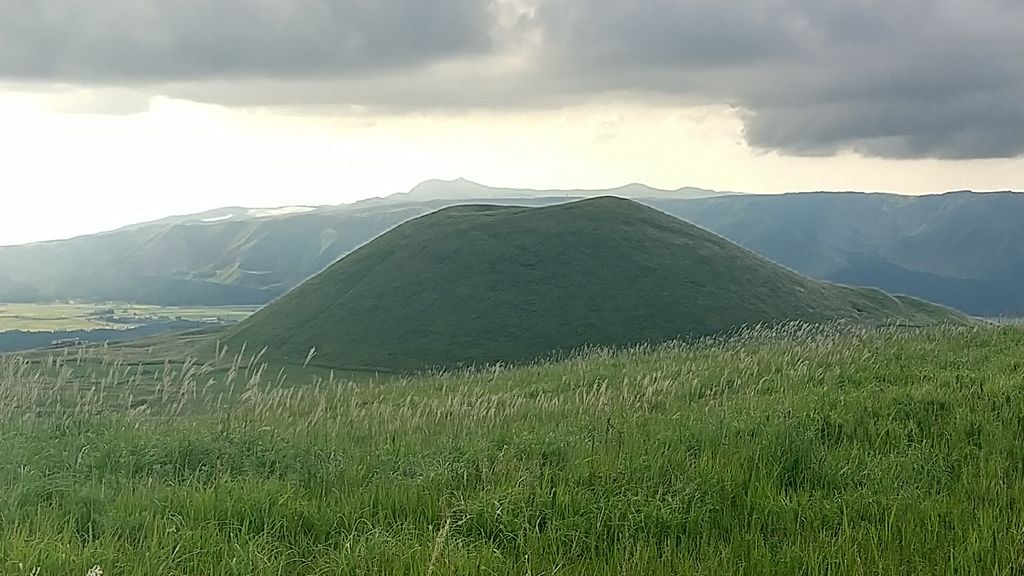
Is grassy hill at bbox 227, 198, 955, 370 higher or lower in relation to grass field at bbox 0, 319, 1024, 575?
lower

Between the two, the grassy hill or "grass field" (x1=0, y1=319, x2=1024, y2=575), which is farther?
the grassy hill

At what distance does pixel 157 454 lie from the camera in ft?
28.4

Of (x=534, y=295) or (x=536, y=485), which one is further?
(x=534, y=295)

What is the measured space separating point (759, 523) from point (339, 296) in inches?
2954

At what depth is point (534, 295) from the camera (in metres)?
75.5

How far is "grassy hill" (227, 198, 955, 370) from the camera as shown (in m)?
67.3

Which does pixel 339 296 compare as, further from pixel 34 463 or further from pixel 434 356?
pixel 34 463

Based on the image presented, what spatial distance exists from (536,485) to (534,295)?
68.2 m

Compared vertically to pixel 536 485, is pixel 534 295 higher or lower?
lower

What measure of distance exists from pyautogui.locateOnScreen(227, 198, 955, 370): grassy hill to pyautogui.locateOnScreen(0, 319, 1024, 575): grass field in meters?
50.8

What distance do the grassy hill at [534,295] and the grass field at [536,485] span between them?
5079cm

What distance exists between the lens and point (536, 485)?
7.30m

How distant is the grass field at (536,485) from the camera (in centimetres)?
588

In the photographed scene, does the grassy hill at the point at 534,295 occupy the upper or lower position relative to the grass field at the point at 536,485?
lower
